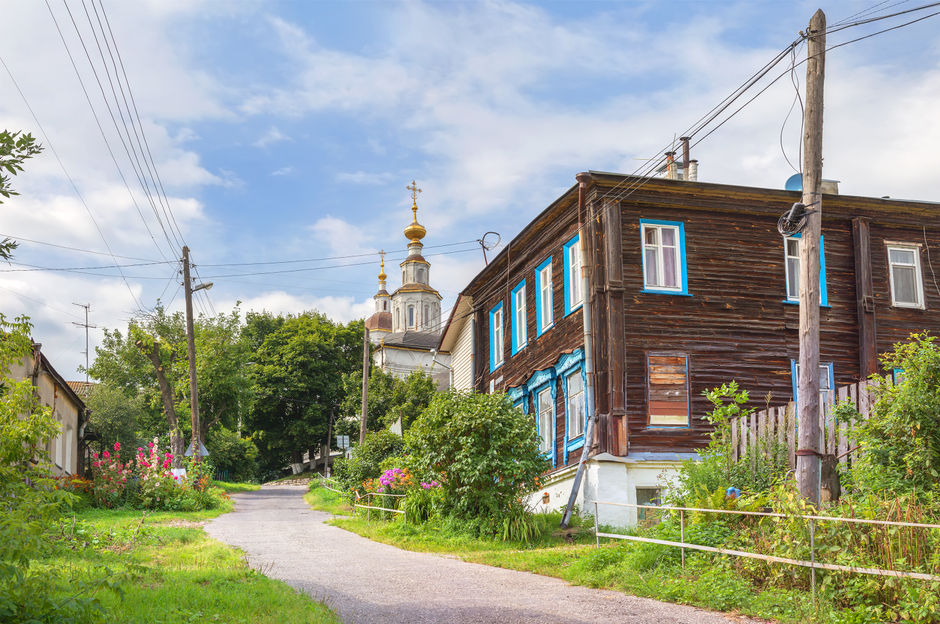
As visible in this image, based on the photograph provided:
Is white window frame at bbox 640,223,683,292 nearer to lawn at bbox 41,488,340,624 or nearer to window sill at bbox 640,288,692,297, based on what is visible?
window sill at bbox 640,288,692,297

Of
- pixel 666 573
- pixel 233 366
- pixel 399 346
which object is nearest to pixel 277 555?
pixel 666 573

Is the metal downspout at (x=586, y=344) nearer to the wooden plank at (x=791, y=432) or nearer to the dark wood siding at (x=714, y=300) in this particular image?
the dark wood siding at (x=714, y=300)

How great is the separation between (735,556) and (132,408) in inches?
1490

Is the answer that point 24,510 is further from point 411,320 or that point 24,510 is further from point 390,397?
point 411,320

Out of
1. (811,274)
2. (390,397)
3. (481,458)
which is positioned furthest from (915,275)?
(390,397)

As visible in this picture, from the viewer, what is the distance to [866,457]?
1097 cm

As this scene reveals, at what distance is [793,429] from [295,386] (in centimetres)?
5635

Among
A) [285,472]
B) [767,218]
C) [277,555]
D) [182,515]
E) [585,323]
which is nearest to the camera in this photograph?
[277,555]

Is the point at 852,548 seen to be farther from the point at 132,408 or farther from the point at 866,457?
the point at 132,408

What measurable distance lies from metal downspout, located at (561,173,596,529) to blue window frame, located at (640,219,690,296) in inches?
52.1

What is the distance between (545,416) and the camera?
81.4ft

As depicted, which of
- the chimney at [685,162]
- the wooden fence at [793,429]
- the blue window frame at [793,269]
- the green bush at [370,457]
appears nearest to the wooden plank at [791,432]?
the wooden fence at [793,429]

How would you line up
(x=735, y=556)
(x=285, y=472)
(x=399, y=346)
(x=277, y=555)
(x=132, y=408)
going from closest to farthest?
(x=735, y=556) → (x=277, y=555) → (x=132, y=408) → (x=285, y=472) → (x=399, y=346)

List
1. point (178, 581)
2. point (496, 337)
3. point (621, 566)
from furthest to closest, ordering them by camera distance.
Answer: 1. point (496, 337)
2. point (621, 566)
3. point (178, 581)
